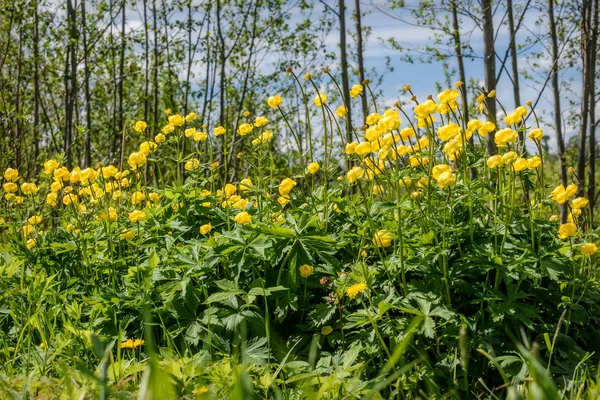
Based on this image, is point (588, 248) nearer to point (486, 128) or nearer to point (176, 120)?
point (486, 128)

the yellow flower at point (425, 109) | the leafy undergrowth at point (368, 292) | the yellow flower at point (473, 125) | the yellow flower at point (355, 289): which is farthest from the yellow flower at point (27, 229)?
the yellow flower at point (473, 125)

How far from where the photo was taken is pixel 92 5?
788 cm

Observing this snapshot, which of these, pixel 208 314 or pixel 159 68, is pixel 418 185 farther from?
pixel 159 68

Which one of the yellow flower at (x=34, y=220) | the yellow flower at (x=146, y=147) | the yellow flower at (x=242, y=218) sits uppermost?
the yellow flower at (x=146, y=147)

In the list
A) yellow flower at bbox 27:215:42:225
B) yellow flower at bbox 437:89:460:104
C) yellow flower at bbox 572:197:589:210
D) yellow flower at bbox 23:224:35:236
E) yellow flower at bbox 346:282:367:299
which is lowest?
yellow flower at bbox 346:282:367:299

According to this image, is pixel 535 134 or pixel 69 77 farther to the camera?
pixel 69 77

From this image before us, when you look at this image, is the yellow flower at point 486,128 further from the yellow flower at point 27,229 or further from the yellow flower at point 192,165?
the yellow flower at point 27,229

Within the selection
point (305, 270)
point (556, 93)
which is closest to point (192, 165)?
point (305, 270)

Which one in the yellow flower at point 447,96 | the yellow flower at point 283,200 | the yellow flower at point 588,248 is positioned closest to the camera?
the yellow flower at point 588,248

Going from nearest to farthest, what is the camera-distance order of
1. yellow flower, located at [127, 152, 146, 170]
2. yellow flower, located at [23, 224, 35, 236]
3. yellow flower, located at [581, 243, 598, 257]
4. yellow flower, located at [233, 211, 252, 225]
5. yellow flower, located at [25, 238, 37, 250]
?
yellow flower, located at [581, 243, 598, 257], yellow flower, located at [233, 211, 252, 225], yellow flower, located at [127, 152, 146, 170], yellow flower, located at [25, 238, 37, 250], yellow flower, located at [23, 224, 35, 236]

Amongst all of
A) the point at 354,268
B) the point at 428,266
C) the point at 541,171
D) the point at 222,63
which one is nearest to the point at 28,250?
the point at 354,268

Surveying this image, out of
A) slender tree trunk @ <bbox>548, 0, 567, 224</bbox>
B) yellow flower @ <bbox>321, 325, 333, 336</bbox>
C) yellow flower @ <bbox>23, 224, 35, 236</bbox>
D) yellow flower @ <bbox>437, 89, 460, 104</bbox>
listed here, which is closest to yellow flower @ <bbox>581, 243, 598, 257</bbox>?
yellow flower @ <bbox>437, 89, 460, 104</bbox>

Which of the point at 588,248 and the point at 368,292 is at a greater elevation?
the point at 588,248

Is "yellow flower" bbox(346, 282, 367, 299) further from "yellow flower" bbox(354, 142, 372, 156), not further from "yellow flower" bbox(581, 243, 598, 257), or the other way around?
"yellow flower" bbox(581, 243, 598, 257)
